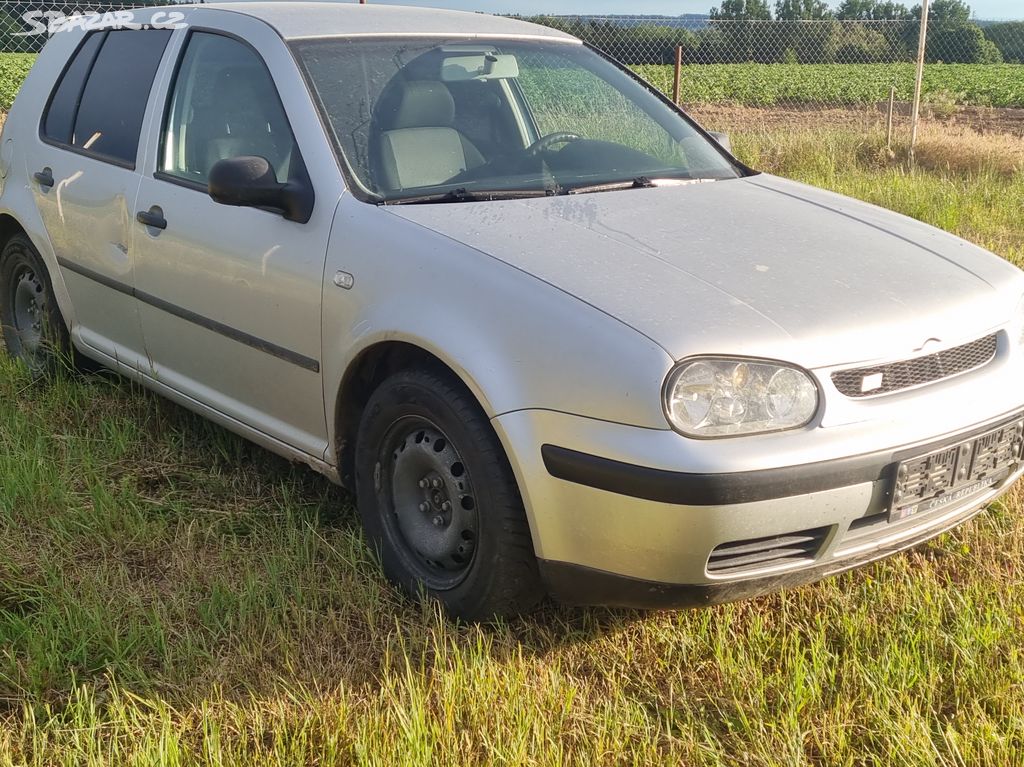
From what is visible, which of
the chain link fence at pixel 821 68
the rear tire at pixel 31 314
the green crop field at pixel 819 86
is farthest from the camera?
the green crop field at pixel 819 86

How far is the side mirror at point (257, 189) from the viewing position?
116 inches

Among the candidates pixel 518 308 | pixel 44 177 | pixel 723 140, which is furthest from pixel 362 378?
pixel 44 177

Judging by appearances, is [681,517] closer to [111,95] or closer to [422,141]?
[422,141]

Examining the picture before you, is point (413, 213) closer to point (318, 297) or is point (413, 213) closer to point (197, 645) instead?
point (318, 297)

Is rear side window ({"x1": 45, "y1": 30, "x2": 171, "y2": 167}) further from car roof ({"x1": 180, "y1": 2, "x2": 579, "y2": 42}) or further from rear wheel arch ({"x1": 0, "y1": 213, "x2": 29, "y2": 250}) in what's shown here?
rear wheel arch ({"x1": 0, "y1": 213, "x2": 29, "y2": 250})

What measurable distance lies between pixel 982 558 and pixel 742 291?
1.27 meters

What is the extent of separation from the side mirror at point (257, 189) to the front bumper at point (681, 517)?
3.38 ft

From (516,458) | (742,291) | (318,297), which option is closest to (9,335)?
(318,297)

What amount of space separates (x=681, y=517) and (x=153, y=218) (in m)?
2.27

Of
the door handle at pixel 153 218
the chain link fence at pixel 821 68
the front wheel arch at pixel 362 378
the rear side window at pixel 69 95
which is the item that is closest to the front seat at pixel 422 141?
the front wheel arch at pixel 362 378

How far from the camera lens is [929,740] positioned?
2234 millimetres

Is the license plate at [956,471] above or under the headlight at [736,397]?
under

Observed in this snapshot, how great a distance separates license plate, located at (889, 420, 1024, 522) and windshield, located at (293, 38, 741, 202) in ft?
4.32

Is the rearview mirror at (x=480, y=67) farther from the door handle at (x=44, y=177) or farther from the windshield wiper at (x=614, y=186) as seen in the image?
the door handle at (x=44, y=177)
